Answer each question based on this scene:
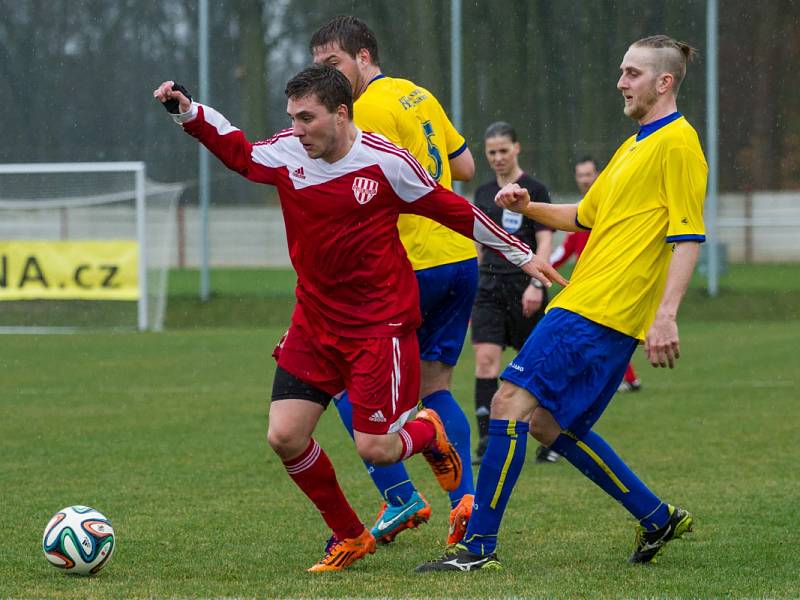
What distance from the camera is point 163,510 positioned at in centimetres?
628

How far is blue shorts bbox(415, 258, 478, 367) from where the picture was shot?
Result: 5730 mm

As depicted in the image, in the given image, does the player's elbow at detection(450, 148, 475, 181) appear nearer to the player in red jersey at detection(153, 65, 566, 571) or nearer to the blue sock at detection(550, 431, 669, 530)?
the player in red jersey at detection(153, 65, 566, 571)

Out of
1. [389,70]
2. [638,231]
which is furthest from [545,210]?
[389,70]

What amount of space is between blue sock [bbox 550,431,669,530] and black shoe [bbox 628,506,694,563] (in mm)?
28

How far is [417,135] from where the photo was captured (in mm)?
5664

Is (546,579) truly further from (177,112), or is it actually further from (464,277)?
(177,112)

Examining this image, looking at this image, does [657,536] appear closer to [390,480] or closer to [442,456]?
[442,456]

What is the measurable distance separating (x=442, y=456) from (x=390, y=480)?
0.99 ft

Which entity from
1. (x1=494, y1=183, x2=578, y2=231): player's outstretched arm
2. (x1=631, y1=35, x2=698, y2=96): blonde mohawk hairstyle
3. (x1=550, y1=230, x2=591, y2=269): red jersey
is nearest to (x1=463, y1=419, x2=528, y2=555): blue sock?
(x1=494, y1=183, x2=578, y2=231): player's outstretched arm

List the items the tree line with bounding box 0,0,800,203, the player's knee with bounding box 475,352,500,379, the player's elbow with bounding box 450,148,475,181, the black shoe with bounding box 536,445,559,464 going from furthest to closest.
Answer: the tree line with bounding box 0,0,800,203 → the player's knee with bounding box 475,352,500,379 → the black shoe with bounding box 536,445,559,464 → the player's elbow with bounding box 450,148,475,181

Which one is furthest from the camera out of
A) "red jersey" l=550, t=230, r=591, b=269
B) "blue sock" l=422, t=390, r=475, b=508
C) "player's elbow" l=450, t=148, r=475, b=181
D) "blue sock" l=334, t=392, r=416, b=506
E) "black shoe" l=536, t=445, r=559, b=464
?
"red jersey" l=550, t=230, r=591, b=269

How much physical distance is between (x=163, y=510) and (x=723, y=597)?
2.94 meters

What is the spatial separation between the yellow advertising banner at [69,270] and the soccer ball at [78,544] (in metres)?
13.5

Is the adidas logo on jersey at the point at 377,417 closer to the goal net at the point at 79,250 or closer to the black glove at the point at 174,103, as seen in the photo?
the black glove at the point at 174,103
